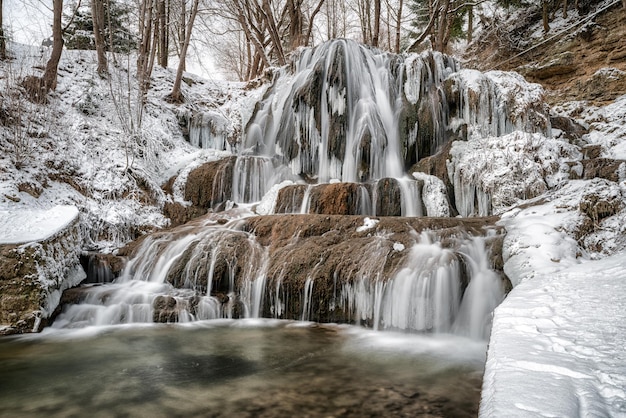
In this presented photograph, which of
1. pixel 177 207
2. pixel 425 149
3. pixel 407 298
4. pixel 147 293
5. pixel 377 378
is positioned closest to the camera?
pixel 377 378

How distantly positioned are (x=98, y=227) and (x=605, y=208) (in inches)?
345

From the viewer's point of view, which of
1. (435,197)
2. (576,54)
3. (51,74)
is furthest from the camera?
(576,54)

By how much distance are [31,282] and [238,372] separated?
3.29 metres

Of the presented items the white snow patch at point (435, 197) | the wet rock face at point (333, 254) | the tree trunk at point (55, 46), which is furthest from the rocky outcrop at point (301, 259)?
the tree trunk at point (55, 46)

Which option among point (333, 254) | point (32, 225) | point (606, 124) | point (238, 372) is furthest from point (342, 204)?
point (606, 124)

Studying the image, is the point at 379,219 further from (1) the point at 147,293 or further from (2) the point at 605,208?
(1) the point at 147,293

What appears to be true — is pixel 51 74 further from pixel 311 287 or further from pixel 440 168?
pixel 440 168

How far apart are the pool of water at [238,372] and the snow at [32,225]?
52.4 inches

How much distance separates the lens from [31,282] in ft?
16.0

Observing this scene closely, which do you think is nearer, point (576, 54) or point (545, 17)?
point (576, 54)

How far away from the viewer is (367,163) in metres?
9.78

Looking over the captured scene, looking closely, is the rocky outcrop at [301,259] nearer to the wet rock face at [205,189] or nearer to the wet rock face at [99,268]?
the wet rock face at [99,268]

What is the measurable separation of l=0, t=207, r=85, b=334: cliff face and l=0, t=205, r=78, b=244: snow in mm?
42

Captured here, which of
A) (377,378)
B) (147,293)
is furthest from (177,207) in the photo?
(377,378)
